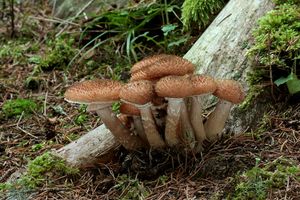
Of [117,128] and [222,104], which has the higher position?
[222,104]

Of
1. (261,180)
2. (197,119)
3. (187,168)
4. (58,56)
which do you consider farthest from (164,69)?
(58,56)

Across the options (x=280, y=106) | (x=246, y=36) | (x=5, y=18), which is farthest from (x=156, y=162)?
(x=5, y=18)

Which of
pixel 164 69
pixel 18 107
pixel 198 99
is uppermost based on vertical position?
pixel 164 69

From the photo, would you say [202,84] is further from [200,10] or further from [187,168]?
[200,10]

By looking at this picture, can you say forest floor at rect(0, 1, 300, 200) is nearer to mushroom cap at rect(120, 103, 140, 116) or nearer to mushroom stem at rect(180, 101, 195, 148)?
mushroom stem at rect(180, 101, 195, 148)

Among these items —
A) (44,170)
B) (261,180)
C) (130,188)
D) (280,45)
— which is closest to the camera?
(261,180)

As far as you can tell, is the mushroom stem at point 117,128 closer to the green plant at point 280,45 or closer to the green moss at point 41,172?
the green moss at point 41,172

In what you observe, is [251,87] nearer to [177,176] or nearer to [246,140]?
[246,140]
